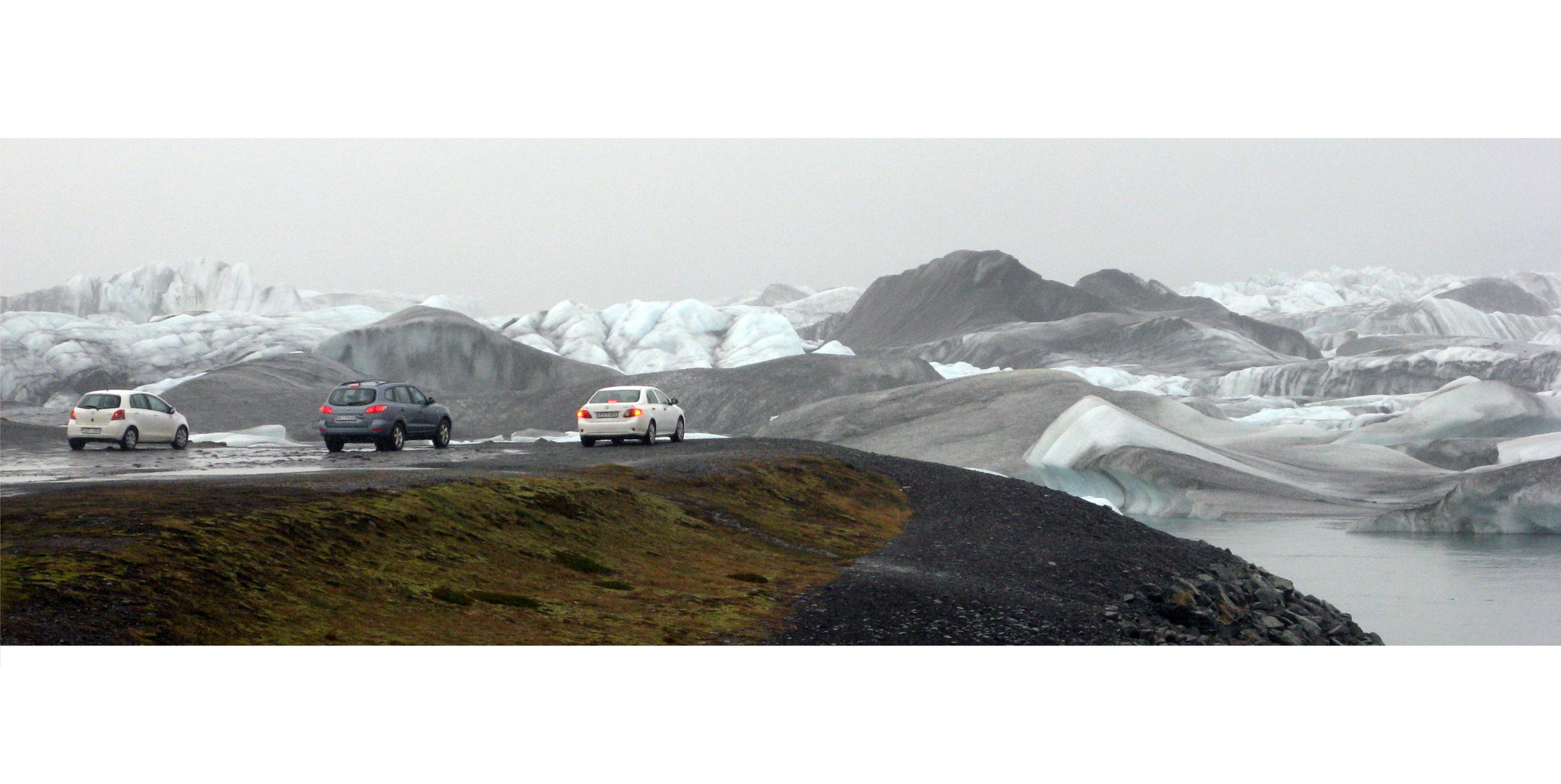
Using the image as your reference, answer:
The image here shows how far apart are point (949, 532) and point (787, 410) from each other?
71186 mm

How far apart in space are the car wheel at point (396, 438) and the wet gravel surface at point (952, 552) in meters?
0.85

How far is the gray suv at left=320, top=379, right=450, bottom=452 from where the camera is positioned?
3331 centimetres

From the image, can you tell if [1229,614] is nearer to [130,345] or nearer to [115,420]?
[115,420]

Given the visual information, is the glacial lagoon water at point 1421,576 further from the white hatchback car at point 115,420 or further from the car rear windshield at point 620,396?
the white hatchback car at point 115,420

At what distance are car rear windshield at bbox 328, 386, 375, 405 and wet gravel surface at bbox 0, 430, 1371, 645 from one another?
1.61m

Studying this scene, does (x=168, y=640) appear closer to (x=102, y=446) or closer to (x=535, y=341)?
(x=102, y=446)

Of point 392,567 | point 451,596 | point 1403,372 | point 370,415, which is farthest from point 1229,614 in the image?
point 1403,372

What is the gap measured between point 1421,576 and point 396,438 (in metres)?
36.0

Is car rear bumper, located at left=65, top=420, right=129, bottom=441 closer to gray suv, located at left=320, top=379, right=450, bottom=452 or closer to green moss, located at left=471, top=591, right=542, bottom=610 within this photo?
gray suv, located at left=320, top=379, right=450, bottom=452

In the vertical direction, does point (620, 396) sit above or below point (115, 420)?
above

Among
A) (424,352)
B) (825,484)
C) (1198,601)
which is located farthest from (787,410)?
(1198,601)

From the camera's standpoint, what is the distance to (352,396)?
33.7 meters

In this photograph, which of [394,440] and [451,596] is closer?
[451,596]

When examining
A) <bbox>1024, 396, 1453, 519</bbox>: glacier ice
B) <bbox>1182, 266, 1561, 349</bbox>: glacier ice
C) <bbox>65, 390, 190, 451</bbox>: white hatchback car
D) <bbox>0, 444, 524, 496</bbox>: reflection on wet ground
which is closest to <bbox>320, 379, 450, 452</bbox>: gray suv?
<bbox>0, 444, 524, 496</bbox>: reflection on wet ground
